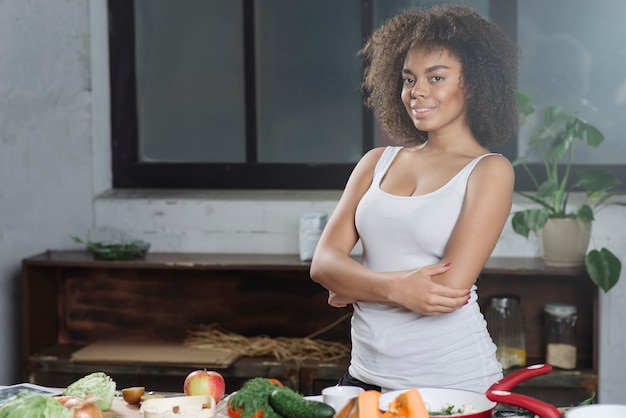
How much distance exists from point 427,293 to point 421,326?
0.13m

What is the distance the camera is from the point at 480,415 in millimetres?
1547

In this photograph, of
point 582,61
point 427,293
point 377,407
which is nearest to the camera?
point 377,407

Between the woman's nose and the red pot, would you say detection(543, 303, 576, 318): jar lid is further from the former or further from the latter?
the red pot

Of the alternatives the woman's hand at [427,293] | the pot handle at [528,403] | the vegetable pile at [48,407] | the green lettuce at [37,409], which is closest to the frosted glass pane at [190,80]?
the woman's hand at [427,293]

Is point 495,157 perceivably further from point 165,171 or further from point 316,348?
point 165,171

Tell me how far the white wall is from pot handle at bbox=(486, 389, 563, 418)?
2455 millimetres

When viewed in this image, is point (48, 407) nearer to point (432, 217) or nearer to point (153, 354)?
point (432, 217)

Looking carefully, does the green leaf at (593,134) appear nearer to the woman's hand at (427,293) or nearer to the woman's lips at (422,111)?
the woman's lips at (422,111)

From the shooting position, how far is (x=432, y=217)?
6.77 feet

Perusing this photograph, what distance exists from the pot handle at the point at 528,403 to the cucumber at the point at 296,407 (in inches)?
10.7

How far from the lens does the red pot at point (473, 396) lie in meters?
1.58

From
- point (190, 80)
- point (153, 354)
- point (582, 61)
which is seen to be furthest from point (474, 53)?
point (190, 80)

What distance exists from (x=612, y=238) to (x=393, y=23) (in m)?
1.85

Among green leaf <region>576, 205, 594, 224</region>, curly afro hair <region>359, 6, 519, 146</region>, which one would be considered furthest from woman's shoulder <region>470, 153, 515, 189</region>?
green leaf <region>576, 205, 594, 224</region>
